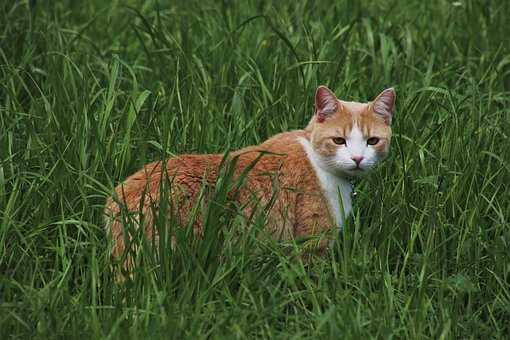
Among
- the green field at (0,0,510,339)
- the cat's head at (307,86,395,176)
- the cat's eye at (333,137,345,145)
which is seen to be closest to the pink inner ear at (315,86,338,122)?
the cat's head at (307,86,395,176)

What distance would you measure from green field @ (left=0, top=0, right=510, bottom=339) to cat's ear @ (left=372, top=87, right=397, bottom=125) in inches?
13.4

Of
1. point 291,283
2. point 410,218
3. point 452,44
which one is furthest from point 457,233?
point 452,44

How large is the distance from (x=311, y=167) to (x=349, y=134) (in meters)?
0.25

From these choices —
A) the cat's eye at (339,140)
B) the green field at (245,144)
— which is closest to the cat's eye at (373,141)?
the cat's eye at (339,140)

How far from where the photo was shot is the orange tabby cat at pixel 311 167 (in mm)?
4512

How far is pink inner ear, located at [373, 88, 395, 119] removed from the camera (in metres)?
4.80

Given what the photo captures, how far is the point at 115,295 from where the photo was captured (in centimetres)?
407

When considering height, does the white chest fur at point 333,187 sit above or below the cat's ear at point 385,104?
below

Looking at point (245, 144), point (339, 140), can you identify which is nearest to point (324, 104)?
point (339, 140)

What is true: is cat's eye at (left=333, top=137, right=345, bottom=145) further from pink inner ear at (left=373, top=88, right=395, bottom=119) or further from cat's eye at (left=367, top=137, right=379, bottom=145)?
pink inner ear at (left=373, top=88, right=395, bottom=119)

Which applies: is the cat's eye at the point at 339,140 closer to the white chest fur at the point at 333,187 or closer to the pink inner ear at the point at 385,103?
the white chest fur at the point at 333,187

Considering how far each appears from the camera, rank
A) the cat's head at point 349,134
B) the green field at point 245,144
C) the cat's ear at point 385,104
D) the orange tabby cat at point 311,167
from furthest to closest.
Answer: the cat's ear at point 385,104, the cat's head at point 349,134, the orange tabby cat at point 311,167, the green field at point 245,144

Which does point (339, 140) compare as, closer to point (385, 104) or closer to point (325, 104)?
point (325, 104)

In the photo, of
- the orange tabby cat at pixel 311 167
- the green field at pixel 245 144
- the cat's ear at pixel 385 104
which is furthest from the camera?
the cat's ear at pixel 385 104
